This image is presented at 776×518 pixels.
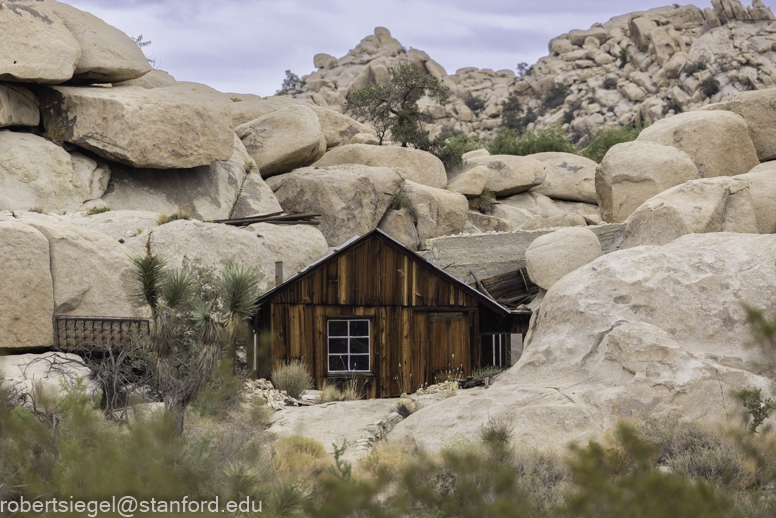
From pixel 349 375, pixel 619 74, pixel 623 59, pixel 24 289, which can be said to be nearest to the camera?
pixel 24 289

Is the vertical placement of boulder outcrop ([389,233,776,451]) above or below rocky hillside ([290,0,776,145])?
below

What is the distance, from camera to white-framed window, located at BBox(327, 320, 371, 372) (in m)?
17.3

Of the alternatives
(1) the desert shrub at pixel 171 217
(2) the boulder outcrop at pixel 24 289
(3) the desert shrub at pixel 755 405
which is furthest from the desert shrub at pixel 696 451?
(1) the desert shrub at pixel 171 217

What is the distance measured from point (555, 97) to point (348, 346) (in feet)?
232

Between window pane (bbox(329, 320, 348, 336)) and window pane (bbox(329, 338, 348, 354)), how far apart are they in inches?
5.9

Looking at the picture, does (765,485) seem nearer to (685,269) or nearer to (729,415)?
(729,415)

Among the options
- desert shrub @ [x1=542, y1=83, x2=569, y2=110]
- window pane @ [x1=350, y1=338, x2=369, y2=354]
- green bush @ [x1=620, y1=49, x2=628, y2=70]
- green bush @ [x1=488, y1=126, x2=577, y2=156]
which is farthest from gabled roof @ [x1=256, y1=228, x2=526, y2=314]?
green bush @ [x1=620, y1=49, x2=628, y2=70]

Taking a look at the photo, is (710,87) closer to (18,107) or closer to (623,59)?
(623,59)

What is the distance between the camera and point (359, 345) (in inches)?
688

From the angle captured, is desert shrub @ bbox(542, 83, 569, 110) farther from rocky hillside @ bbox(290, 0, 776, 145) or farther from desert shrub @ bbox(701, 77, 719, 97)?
desert shrub @ bbox(701, 77, 719, 97)

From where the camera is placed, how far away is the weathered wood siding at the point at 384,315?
677 inches

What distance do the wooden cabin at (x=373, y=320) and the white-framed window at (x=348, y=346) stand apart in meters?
0.03

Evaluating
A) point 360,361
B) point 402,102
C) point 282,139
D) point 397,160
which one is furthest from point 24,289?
point 402,102

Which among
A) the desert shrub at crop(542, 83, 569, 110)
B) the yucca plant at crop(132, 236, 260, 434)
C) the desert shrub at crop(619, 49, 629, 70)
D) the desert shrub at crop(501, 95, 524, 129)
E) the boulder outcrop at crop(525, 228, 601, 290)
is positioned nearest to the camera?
the yucca plant at crop(132, 236, 260, 434)
